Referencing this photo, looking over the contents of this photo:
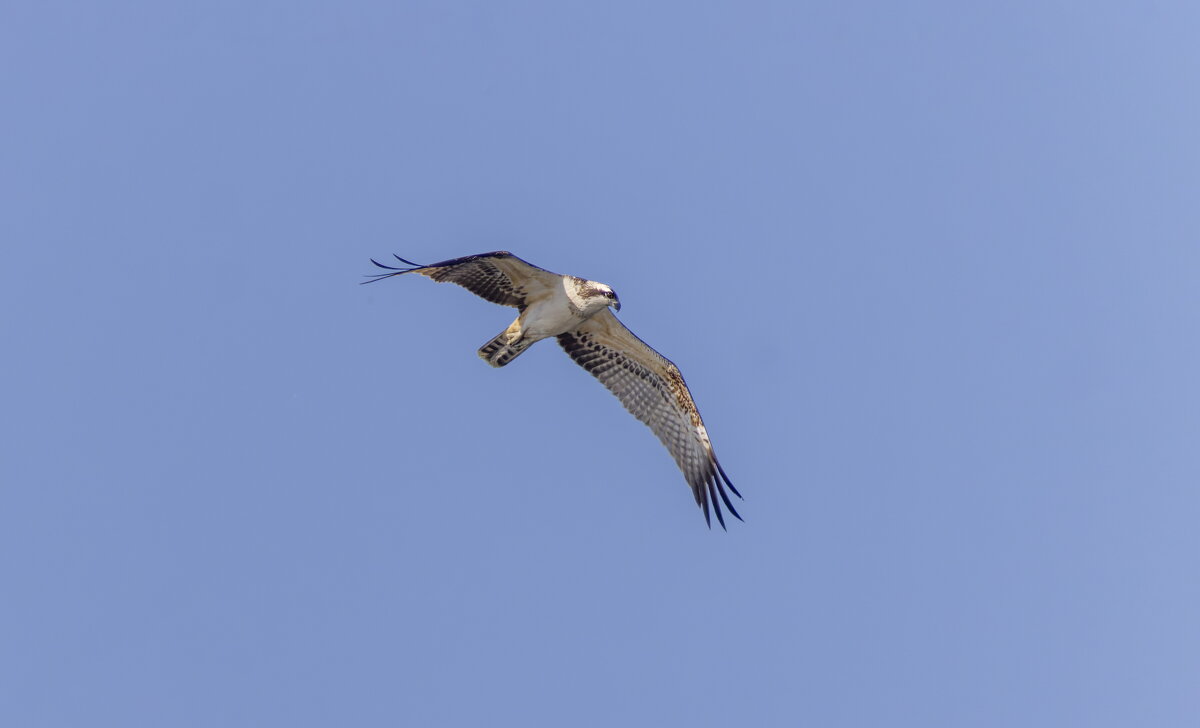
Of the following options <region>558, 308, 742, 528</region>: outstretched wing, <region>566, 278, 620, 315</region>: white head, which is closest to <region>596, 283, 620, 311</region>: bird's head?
<region>566, 278, 620, 315</region>: white head

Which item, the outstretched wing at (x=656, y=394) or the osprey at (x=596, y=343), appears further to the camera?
the outstretched wing at (x=656, y=394)

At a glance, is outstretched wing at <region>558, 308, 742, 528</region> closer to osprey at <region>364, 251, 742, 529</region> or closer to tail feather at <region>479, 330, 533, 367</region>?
osprey at <region>364, 251, 742, 529</region>

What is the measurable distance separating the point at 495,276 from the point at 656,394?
2844 millimetres

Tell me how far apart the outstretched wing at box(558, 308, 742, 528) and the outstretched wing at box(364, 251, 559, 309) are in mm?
1048

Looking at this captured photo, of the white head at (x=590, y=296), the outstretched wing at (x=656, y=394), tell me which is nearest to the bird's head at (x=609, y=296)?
the white head at (x=590, y=296)

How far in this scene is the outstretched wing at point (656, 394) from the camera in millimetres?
15874

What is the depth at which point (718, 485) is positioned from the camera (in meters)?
16.0

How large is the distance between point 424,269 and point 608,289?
85.5 inches

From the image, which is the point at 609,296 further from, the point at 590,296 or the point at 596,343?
the point at 596,343

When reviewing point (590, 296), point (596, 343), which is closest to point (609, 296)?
point (590, 296)

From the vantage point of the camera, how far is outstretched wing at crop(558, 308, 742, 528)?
15874mm

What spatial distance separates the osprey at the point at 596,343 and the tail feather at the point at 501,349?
0.01 metres

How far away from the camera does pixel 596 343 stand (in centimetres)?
1595

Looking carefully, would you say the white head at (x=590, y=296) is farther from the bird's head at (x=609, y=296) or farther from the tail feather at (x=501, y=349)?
the tail feather at (x=501, y=349)
